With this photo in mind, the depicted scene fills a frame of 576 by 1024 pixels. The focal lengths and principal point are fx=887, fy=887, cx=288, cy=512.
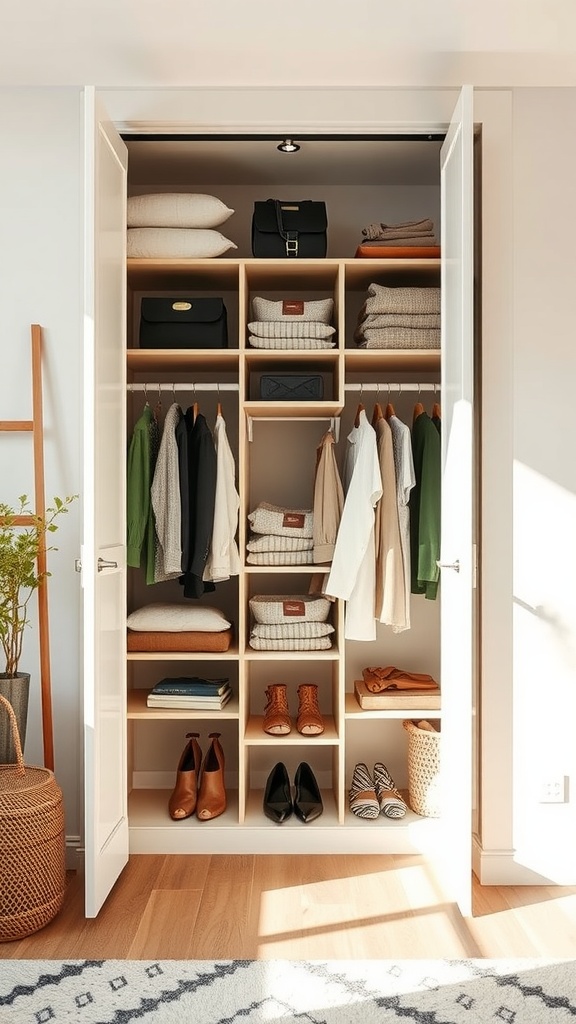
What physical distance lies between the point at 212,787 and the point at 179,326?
67.1 inches

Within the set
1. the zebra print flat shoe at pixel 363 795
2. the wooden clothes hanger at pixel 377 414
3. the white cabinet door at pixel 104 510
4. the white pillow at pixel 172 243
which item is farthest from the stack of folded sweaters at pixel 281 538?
the white pillow at pixel 172 243

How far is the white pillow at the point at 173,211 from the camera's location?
3.20 m

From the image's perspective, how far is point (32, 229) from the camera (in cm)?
299

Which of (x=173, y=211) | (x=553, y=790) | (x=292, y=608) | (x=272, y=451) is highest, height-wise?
(x=173, y=211)

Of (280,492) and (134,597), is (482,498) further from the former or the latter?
(134,597)

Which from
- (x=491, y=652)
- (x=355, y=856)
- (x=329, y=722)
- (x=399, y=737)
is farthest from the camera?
(x=399, y=737)

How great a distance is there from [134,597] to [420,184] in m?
2.09

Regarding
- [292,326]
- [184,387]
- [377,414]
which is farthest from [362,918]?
[292,326]

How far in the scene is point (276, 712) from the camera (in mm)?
3379

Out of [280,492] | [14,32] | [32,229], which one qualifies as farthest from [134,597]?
[14,32]

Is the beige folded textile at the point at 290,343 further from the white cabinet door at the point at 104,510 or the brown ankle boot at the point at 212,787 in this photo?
the brown ankle boot at the point at 212,787

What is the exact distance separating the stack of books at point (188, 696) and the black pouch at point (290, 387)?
1098mm

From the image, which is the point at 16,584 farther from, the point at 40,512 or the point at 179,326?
the point at 179,326

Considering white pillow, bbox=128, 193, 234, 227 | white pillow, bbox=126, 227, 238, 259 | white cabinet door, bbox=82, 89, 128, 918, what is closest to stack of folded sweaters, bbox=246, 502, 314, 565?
white cabinet door, bbox=82, 89, 128, 918
